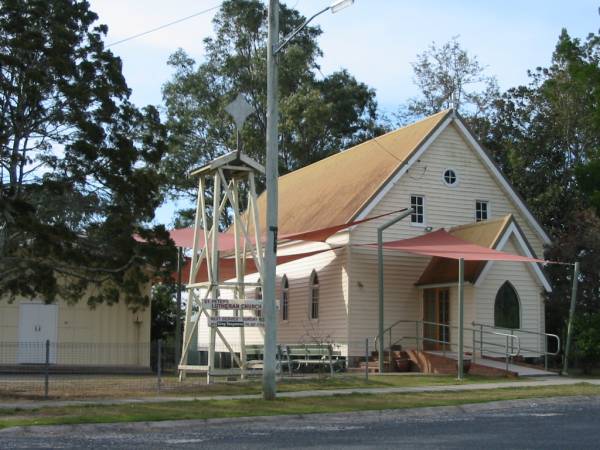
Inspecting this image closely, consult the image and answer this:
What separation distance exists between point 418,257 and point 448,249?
5.52 metres

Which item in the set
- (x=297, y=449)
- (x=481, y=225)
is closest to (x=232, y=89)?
(x=481, y=225)

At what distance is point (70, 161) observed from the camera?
19969 millimetres

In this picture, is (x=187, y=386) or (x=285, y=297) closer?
(x=187, y=386)

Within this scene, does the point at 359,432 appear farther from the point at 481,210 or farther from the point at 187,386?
the point at 481,210

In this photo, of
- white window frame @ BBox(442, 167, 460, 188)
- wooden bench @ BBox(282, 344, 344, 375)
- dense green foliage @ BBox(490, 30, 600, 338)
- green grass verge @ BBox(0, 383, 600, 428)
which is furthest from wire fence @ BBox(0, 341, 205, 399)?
dense green foliage @ BBox(490, 30, 600, 338)

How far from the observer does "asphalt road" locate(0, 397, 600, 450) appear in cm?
1173

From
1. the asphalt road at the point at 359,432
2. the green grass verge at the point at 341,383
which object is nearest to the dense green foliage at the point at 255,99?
the green grass verge at the point at 341,383

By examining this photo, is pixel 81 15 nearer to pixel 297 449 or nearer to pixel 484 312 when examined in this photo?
pixel 297 449

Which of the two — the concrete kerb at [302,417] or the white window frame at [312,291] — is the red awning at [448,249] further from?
the white window frame at [312,291]

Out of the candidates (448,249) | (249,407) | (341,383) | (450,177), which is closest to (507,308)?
Answer: (450,177)

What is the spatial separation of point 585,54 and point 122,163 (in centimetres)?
2918

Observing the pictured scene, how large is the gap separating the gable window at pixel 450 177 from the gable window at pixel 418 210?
116cm

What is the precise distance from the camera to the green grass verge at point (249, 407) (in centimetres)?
1460

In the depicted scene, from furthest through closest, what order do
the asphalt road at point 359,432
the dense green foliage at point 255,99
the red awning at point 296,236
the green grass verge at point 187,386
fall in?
1. the dense green foliage at point 255,99
2. the red awning at point 296,236
3. the green grass verge at point 187,386
4. the asphalt road at point 359,432
